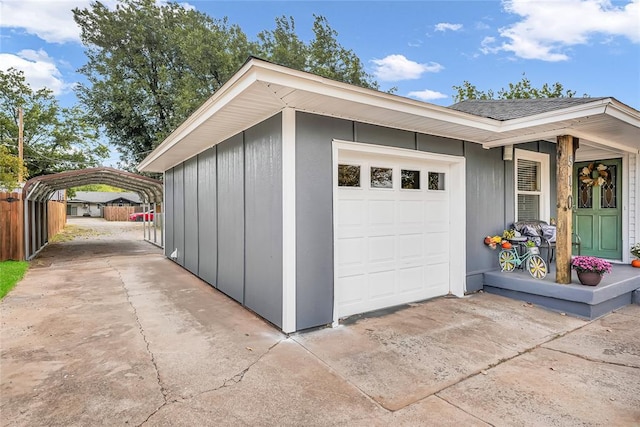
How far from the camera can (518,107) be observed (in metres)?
5.12

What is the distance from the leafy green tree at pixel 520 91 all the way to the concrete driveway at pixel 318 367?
1620 centimetres

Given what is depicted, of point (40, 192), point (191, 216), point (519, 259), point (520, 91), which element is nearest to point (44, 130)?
point (40, 192)

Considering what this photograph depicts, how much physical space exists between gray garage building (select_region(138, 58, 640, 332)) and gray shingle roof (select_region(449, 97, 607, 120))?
0.52 feet

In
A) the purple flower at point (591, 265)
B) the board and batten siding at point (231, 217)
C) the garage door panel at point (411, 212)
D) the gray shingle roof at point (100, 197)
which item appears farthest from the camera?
the gray shingle roof at point (100, 197)

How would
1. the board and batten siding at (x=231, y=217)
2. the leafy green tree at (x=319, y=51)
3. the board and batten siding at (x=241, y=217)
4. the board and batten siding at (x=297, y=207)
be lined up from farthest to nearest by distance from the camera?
the leafy green tree at (x=319, y=51) → the board and batten siding at (x=231, y=217) → the board and batten siding at (x=241, y=217) → the board and batten siding at (x=297, y=207)

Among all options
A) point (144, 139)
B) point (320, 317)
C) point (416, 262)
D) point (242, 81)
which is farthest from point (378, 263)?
point (144, 139)

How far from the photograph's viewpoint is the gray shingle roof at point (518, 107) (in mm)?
4261

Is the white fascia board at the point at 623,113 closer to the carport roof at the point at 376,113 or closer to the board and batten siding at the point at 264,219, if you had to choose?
the carport roof at the point at 376,113

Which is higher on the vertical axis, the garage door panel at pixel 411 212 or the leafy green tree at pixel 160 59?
the leafy green tree at pixel 160 59

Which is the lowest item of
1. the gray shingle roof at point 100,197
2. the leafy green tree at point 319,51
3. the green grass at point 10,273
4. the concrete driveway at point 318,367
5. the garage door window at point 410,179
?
the concrete driveway at point 318,367

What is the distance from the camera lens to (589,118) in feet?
12.7

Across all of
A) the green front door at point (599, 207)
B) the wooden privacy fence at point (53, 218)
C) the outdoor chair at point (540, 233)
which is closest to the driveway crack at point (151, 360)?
the outdoor chair at point (540, 233)

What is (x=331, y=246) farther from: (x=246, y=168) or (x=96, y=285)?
(x=96, y=285)

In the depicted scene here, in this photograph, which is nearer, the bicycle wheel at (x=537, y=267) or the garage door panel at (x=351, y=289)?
the garage door panel at (x=351, y=289)
